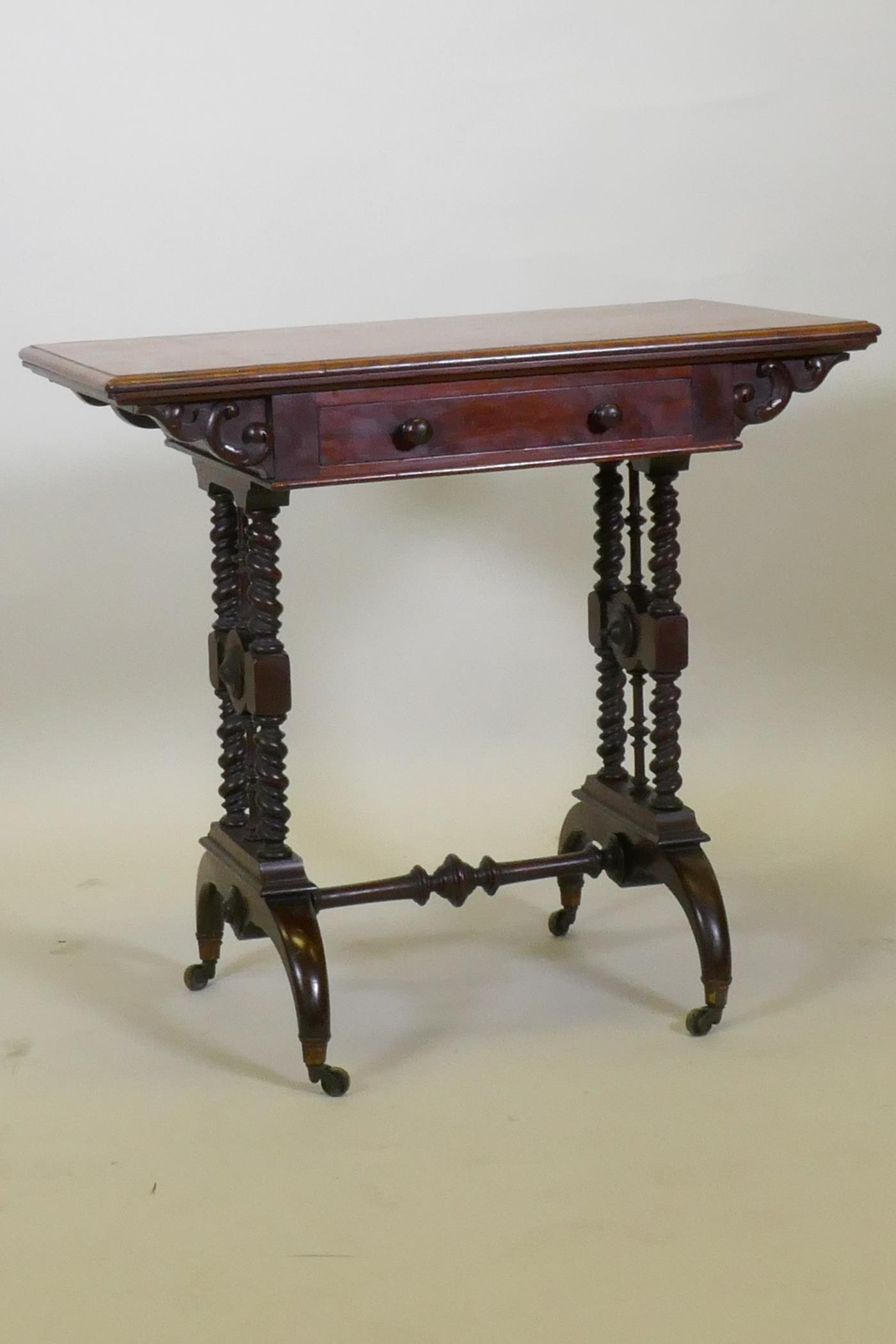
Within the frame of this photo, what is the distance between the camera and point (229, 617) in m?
3.65

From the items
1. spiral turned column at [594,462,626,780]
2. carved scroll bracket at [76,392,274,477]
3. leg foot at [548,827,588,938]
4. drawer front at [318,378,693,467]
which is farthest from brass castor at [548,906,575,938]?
carved scroll bracket at [76,392,274,477]

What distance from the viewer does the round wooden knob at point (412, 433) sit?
10.6 feet

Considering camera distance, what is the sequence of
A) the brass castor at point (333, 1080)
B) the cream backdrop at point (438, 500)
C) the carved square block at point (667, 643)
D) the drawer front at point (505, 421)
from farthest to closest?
the cream backdrop at point (438, 500) → the carved square block at point (667, 643) → the brass castor at point (333, 1080) → the drawer front at point (505, 421)

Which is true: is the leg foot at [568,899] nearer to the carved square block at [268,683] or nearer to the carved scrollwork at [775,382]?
the carved square block at [268,683]

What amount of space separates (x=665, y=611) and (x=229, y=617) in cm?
77

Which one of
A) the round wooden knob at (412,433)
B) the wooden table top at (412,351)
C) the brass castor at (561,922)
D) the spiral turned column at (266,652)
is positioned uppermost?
the wooden table top at (412,351)

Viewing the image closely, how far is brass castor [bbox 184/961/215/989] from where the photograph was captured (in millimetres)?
3854

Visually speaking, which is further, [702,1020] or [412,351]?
[702,1020]

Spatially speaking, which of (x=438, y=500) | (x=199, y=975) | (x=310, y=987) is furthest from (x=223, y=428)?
(x=438, y=500)

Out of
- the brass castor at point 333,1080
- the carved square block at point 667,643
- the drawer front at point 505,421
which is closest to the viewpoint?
the drawer front at point 505,421

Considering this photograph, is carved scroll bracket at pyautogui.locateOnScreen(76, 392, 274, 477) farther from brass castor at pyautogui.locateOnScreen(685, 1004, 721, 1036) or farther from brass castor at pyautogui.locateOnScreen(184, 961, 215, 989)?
brass castor at pyautogui.locateOnScreen(685, 1004, 721, 1036)

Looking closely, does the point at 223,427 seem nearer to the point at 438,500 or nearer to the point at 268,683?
the point at 268,683

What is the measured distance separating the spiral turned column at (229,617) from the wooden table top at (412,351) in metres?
0.29

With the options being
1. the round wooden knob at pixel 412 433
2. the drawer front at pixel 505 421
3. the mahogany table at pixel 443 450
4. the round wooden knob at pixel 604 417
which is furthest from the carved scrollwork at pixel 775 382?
the round wooden knob at pixel 412 433
